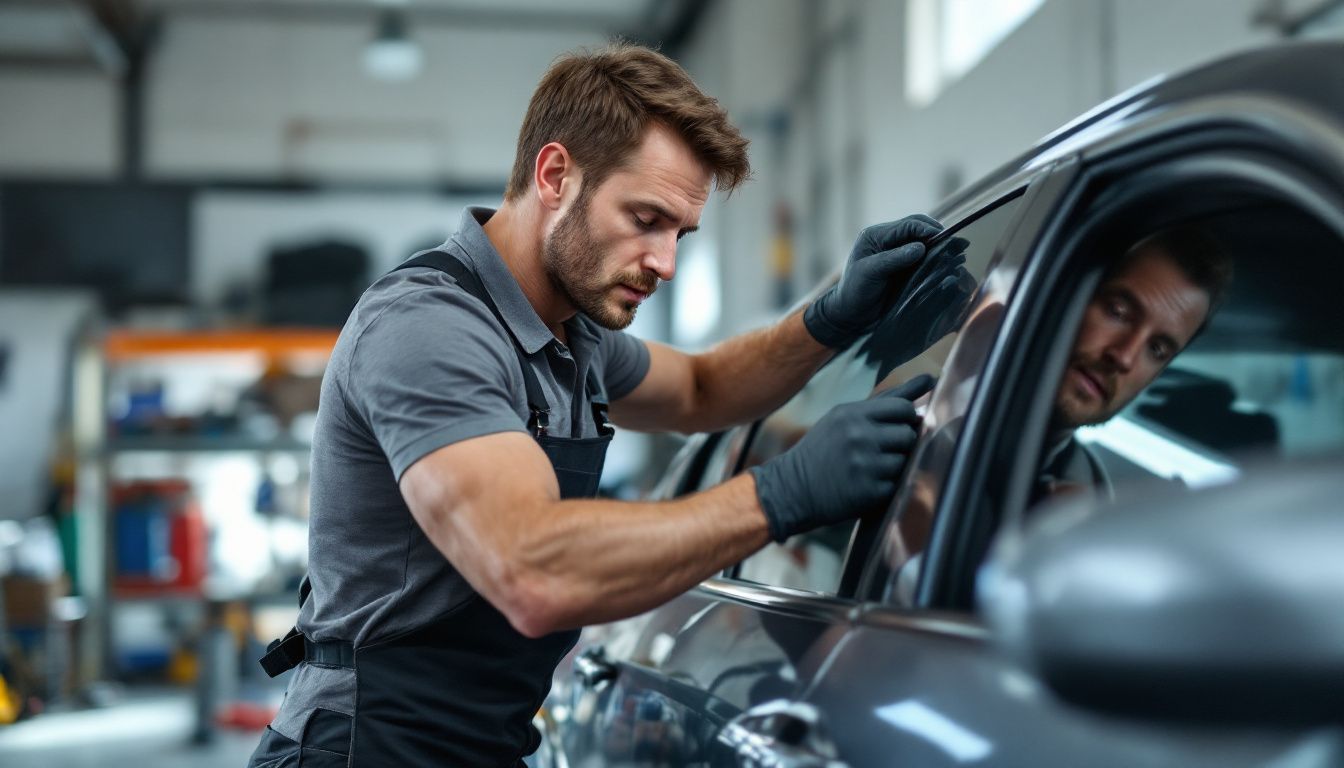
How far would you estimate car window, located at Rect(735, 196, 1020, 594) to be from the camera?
1114 millimetres

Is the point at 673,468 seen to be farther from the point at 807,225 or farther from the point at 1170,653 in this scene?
the point at 807,225

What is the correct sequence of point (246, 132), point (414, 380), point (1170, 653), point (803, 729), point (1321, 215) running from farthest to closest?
1. point (246, 132)
2. point (414, 380)
3. point (803, 729)
4. point (1321, 215)
5. point (1170, 653)

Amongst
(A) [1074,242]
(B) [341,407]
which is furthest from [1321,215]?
(B) [341,407]

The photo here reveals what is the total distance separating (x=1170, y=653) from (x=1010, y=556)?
8 centimetres

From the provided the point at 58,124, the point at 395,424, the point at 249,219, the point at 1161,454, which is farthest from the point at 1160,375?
the point at 58,124

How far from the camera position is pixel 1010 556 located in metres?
0.57

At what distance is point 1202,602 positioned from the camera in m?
0.50

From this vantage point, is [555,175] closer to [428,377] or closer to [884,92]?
[428,377]

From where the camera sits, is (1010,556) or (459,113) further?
(459,113)

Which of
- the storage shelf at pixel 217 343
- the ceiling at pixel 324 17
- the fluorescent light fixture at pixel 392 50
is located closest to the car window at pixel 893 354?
the storage shelf at pixel 217 343

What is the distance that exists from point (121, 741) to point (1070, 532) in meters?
6.72

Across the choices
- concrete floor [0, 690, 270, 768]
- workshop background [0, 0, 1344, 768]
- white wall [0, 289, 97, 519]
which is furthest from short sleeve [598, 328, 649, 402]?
white wall [0, 289, 97, 519]

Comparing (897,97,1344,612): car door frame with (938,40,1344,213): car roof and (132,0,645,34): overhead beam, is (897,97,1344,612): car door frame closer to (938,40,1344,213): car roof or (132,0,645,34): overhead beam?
(938,40,1344,213): car roof

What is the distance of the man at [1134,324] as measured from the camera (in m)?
1.07
